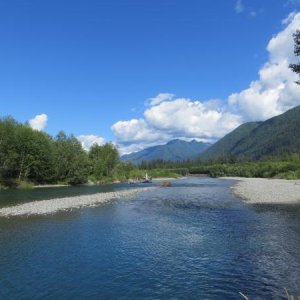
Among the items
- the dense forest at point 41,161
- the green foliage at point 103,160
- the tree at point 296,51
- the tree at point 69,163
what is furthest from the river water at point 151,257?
the green foliage at point 103,160

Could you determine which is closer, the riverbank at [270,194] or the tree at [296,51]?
the tree at [296,51]

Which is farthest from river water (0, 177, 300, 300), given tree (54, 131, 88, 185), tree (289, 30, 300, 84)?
tree (54, 131, 88, 185)

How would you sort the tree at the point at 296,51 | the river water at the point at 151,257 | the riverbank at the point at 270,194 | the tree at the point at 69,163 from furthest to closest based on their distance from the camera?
the tree at the point at 69,163
the riverbank at the point at 270,194
the tree at the point at 296,51
the river water at the point at 151,257

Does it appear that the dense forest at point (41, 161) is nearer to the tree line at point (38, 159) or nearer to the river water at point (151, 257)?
the tree line at point (38, 159)

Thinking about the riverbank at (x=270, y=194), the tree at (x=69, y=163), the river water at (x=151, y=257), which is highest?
the tree at (x=69, y=163)

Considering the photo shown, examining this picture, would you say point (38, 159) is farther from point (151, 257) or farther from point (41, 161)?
point (151, 257)

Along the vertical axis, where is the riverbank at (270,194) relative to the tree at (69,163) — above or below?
below

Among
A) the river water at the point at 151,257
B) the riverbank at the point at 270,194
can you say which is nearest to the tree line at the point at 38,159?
the riverbank at the point at 270,194

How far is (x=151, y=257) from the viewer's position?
25.6 metres

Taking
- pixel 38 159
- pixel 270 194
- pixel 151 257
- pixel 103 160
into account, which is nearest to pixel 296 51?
pixel 151 257

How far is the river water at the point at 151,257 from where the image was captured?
19.2m

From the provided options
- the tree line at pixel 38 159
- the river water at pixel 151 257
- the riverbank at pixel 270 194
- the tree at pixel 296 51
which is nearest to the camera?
the river water at pixel 151 257

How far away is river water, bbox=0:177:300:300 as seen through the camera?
63.2 ft

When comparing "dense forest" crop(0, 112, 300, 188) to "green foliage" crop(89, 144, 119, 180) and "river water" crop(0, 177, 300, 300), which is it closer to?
"green foliage" crop(89, 144, 119, 180)
